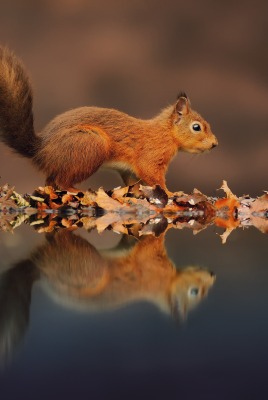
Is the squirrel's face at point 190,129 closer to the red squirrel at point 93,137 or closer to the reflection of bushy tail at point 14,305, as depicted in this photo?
the red squirrel at point 93,137

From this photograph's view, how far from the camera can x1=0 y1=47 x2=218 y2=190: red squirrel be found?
2.68m

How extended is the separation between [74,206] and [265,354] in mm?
2398

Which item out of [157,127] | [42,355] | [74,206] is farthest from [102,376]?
[157,127]

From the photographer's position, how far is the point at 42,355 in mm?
441

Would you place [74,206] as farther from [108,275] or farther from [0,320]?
[0,320]

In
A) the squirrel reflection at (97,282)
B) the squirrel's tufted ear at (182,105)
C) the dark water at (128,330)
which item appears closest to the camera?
the dark water at (128,330)

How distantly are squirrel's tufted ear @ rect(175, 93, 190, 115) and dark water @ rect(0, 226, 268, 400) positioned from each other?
6.82 ft

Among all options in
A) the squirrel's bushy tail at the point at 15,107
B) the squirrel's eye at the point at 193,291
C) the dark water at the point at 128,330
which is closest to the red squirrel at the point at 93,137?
the squirrel's bushy tail at the point at 15,107

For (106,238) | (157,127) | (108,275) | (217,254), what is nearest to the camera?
(108,275)

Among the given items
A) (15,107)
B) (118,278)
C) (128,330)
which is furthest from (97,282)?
(15,107)

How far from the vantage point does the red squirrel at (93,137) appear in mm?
2680

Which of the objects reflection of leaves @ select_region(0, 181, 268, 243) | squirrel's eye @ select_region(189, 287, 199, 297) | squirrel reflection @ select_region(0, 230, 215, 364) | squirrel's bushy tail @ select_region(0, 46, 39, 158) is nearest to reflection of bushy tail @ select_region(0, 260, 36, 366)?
squirrel reflection @ select_region(0, 230, 215, 364)

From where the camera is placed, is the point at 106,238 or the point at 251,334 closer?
the point at 251,334

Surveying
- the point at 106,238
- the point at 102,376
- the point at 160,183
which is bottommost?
the point at 102,376
